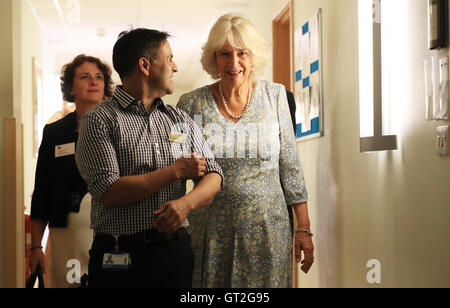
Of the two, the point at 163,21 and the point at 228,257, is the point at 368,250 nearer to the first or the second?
the point at 228,257

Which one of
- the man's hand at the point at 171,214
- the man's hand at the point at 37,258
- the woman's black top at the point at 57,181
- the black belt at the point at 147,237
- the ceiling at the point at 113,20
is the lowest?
the man's hand at the point at 37,258

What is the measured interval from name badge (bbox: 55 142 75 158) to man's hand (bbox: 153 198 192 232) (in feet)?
1.09

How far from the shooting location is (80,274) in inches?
60.9

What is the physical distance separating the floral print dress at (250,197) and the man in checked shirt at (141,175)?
0.13m

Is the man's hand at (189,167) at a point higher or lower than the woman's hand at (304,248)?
higher

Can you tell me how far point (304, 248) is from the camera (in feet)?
5.51

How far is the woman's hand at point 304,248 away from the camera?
1675 mm

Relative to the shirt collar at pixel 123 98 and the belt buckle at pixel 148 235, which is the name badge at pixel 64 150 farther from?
the belt buckle at pixel 148 235

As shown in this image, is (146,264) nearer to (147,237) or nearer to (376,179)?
(147,237)

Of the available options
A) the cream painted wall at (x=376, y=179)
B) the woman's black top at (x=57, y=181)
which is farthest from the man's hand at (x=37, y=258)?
the cream painted wall at (x=376, y=179)

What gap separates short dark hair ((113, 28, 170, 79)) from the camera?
139 cm

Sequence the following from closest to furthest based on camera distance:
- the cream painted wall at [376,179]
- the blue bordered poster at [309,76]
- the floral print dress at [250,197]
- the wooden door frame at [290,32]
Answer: the cream painted wall at [376,179] → the floral print dress at [250,197] → the wooden door frame at [290,32] → the blue bordered poster at [309,76]

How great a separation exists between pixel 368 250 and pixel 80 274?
92cm

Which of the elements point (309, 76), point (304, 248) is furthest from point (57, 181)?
point (309, 76)
